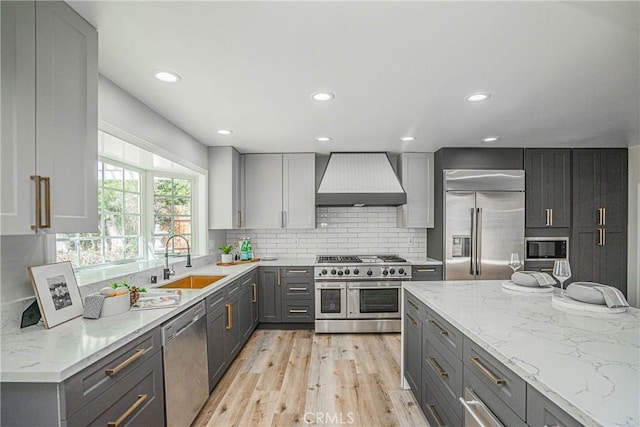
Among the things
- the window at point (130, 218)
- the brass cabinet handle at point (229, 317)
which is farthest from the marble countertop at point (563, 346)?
the window at point (130, 218)

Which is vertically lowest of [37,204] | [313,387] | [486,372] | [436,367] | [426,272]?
[313,387]

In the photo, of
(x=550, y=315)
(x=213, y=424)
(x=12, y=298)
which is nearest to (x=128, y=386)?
(x=12, y=298)

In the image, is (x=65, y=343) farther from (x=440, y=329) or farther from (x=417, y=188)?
(x=417, y=188)

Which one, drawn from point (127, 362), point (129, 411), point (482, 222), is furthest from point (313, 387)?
point (482, 222)

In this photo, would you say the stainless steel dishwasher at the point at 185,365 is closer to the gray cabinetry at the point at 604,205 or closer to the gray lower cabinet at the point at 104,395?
the gray lower cabinet at the point at 104,395

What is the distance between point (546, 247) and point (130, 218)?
5.09 meters

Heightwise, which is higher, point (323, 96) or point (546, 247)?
point (323, 96)

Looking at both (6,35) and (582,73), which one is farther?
(582,73)

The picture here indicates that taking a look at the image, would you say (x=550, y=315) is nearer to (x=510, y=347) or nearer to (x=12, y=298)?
(x=510, y=347)

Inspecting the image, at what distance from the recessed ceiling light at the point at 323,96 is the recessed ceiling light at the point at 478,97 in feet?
3.48

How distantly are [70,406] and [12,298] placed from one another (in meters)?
0.75

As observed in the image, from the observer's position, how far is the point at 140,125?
8.29 feet

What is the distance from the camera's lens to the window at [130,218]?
2799 mm

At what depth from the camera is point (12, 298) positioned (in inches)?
60.6
